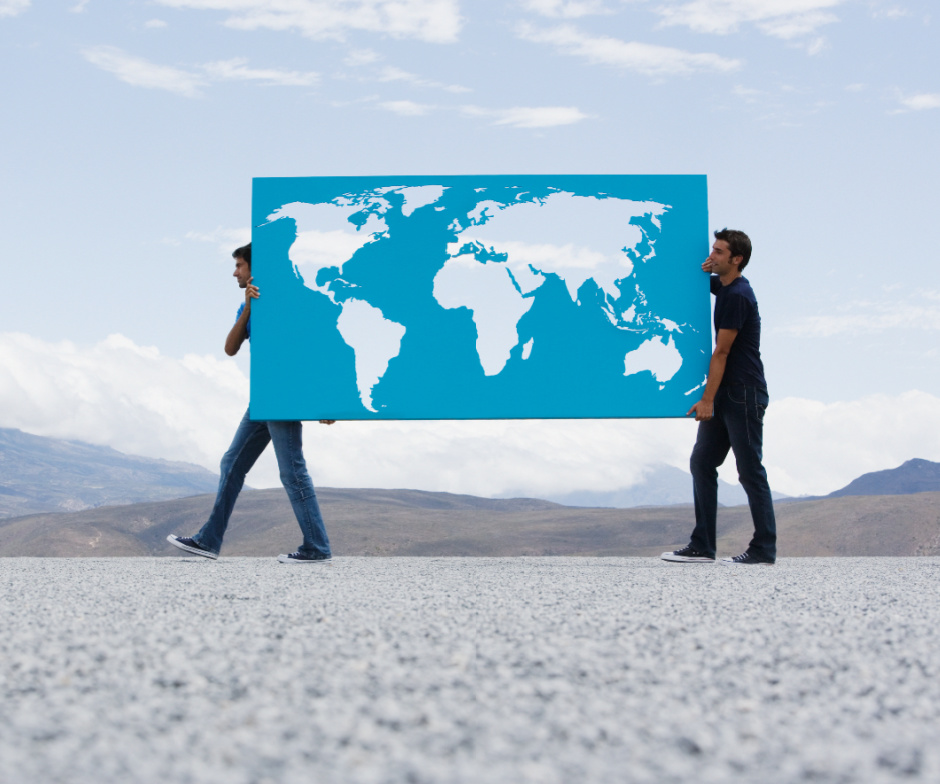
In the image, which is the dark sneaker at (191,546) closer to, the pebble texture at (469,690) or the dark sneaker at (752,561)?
the pebble texture at (469,690)

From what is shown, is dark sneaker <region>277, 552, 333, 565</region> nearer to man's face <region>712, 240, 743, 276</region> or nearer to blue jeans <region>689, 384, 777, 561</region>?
blue jeans <region>689, 384, 777, 561</region>

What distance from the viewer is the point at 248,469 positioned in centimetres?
577

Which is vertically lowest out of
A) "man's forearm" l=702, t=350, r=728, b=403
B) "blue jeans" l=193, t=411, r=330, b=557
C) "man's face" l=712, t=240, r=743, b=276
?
"blue jeans" l=193, t=411, r=330, b=557

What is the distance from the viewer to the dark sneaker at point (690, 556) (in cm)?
547

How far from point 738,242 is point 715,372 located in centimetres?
87

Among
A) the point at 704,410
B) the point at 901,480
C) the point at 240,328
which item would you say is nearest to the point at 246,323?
the point at 240,328

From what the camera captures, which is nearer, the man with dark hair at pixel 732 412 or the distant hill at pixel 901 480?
the man with dark hair at pixel 732 412

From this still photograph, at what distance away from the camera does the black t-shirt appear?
5195 millimetres

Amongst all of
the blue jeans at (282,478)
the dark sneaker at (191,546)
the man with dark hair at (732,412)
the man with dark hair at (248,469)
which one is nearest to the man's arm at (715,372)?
the man with dark hair at (732,412)

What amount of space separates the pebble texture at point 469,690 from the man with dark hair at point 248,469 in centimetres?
215

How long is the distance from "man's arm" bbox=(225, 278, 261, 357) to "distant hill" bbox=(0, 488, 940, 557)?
8.36m

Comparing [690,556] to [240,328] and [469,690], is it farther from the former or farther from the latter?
[469,690]

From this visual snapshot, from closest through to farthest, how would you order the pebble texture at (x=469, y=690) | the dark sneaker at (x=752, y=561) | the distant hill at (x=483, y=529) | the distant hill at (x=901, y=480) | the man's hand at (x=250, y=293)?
the pebble texture at (x=469, y=690)
the dark sneaker at (x=752, y=561)
the man's hand at (x=250, y=293)
the distant hill at (x=483, y=529)
the distant hill at (x=901, y=480)

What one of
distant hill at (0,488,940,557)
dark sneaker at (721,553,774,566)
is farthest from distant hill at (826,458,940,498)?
dark sneaker at (721,553,774,566)
